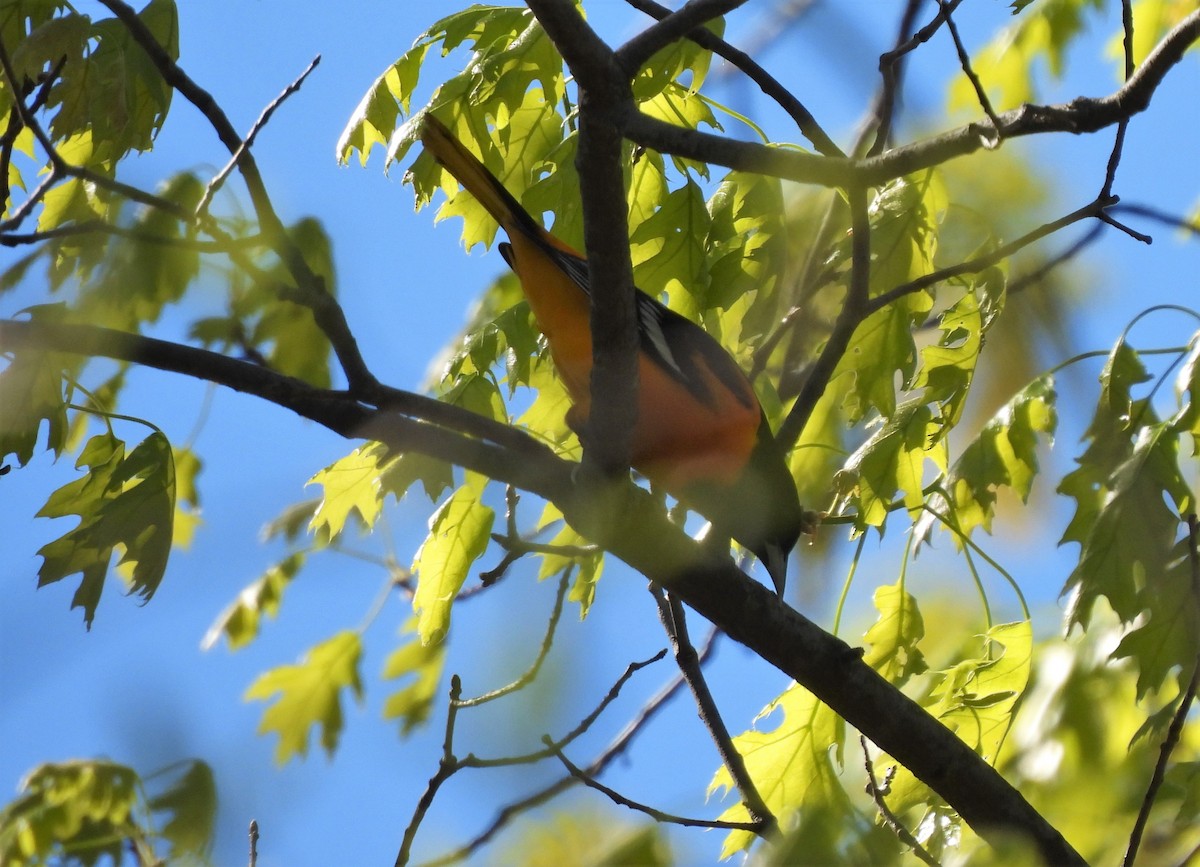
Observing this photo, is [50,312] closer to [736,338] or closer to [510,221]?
[510,221]

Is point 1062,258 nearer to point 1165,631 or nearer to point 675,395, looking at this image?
point 1165,631

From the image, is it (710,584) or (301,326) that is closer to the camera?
(710,584)

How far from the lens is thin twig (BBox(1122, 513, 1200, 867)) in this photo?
1904 mm

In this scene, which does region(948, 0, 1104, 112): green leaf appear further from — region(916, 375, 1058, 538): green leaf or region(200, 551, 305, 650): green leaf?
region(200, 551, 305, 650): green leaf

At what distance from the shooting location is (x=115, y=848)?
2846 mm

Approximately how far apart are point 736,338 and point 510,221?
93 centimetres

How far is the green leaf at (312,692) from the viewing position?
477 cm

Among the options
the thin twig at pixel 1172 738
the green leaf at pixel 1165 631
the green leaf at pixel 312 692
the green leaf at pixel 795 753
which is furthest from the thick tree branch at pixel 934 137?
the green leaf at pixel 312 692

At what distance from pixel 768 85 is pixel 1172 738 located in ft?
5.91

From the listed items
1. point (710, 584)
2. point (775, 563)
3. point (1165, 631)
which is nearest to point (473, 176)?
point (710, 584)

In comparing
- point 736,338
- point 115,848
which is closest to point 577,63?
point 736,338

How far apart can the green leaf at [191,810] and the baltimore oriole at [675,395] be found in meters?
1.69

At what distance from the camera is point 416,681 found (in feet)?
16.9

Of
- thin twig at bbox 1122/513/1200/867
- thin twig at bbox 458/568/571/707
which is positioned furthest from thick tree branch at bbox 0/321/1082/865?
thin twig at bbox 1122/513/1200/867
